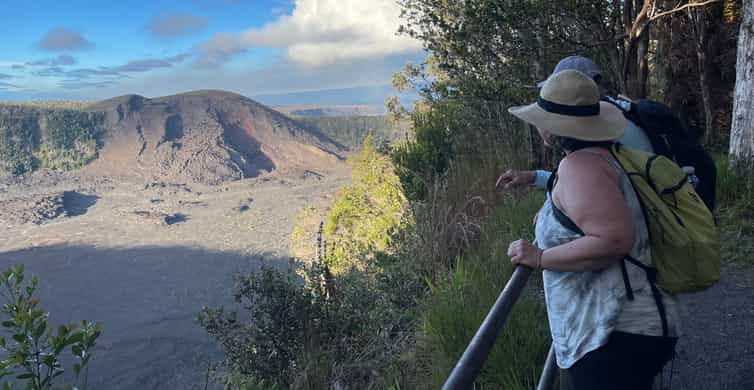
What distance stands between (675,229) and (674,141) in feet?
2.14

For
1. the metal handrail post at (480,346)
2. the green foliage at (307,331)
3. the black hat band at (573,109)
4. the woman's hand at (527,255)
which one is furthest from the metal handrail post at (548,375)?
the green foliage at (307,331)

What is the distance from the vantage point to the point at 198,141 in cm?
8756

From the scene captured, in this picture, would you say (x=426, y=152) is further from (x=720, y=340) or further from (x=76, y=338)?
(x=76, y=338)

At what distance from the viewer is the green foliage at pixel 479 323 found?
2260mm

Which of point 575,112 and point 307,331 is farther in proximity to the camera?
point 307,331

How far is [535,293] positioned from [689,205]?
6.72 feet

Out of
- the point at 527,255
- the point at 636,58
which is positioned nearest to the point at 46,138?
the point at 636,58

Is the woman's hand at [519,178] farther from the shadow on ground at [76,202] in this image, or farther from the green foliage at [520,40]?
the shadow on ground at [76,202]

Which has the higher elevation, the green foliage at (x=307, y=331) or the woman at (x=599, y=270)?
the woman at (x=599, y=270)

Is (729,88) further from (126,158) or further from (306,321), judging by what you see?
(126,158)

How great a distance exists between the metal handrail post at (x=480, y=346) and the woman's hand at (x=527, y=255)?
12 cm

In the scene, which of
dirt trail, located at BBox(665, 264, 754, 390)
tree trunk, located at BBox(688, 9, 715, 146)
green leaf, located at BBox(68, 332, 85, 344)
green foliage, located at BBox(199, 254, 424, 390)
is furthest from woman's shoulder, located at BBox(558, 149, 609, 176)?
tree trunk, located at BBox(688, 9, 715, 146)

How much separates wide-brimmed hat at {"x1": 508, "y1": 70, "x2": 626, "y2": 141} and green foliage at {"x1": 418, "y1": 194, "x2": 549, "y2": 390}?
46.7 inches

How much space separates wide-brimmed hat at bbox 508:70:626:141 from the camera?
1298 millimetres
